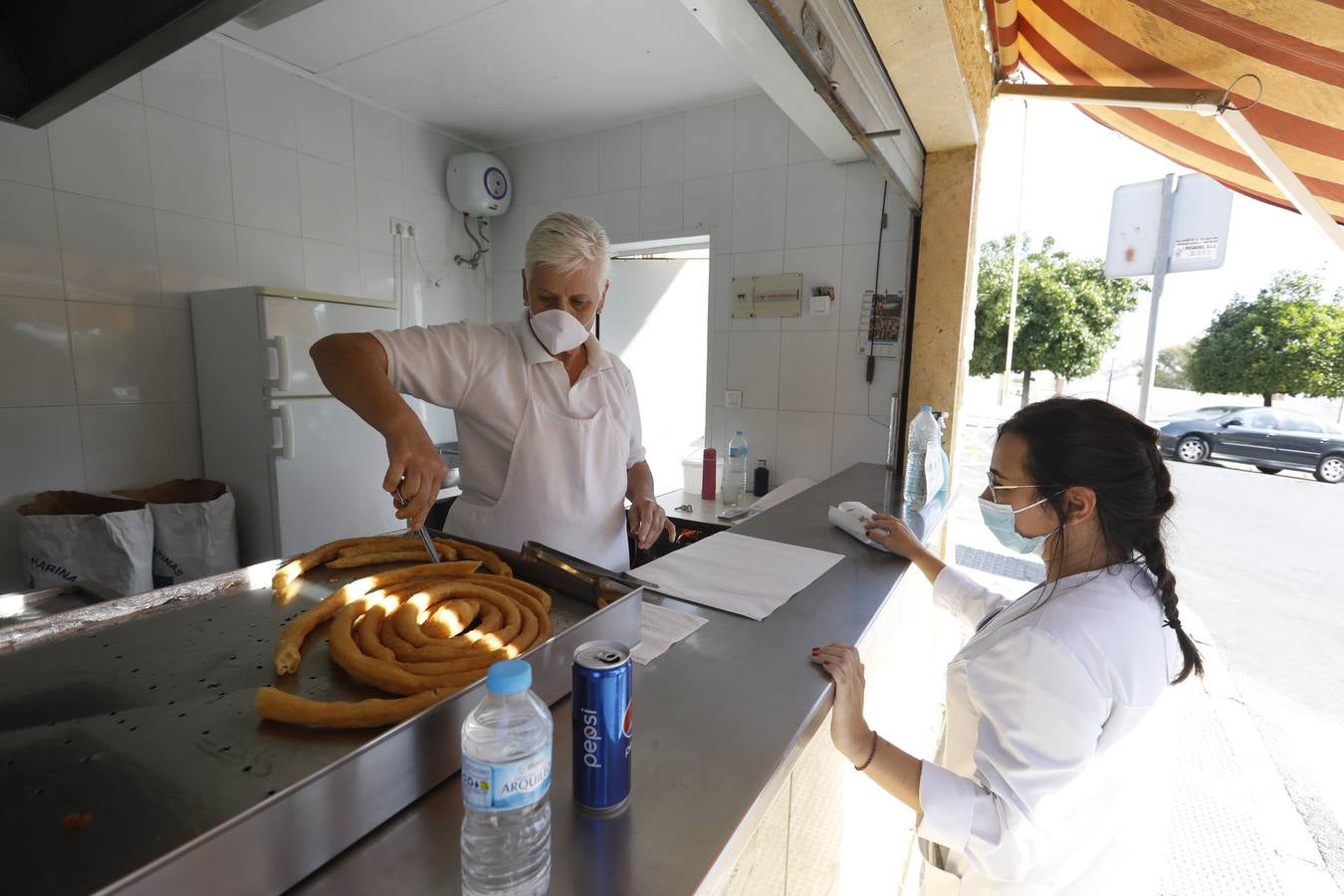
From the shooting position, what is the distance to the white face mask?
1.63 metres

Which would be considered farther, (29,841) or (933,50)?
(933,50)

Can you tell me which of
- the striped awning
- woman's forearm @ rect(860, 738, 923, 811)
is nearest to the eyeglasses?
woman's forearm @ rect(860, 738, 923, 811)

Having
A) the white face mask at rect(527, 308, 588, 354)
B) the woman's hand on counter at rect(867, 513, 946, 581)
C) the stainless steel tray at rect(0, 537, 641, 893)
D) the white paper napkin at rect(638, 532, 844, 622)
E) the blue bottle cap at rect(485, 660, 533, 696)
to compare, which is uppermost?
the white face mask at rect(527, 308, 588, 354)

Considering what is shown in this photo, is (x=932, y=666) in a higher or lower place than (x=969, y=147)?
lower

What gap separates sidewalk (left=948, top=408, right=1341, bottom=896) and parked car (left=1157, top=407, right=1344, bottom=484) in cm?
655

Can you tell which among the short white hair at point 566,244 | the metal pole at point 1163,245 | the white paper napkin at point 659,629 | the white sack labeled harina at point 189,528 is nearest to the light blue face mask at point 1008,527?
the white paper napkin at point 659,629

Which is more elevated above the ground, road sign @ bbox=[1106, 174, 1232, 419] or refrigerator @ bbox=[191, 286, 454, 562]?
road sign @ bbox=[1106, 174, 1232, 419]

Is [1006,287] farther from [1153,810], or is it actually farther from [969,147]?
[1153,810]

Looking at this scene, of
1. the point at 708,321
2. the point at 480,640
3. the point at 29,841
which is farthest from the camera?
the point at 708,321

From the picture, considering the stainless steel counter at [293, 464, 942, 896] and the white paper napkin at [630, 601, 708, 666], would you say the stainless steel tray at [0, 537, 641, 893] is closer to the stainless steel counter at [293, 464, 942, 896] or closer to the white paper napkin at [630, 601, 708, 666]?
the stainless steel counter at [293, 464, 942, 896]

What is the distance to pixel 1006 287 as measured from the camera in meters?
14.9

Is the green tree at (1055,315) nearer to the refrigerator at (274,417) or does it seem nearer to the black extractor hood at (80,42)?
the refrigerator at (274,417)

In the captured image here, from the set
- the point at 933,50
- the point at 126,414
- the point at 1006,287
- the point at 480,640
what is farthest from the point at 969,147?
the point at 1006,287

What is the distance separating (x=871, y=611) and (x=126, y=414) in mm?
3505
